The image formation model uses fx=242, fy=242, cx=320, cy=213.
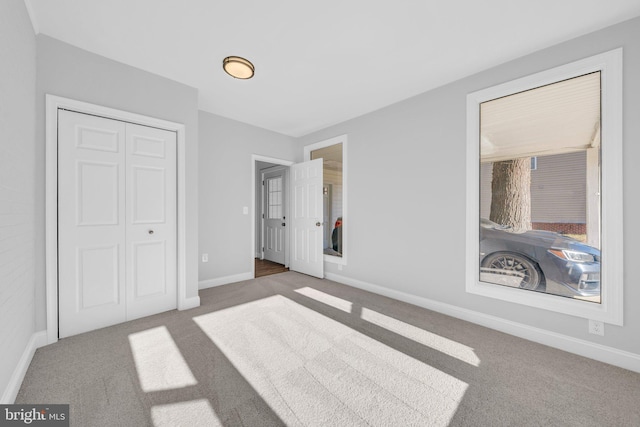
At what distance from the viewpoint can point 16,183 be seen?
5.30 ft

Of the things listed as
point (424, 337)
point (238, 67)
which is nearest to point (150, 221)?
point (238, 67)

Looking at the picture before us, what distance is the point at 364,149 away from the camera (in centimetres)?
372

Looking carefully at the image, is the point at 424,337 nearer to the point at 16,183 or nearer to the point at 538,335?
the point at 538,335

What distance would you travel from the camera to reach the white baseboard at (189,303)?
2.85 meters

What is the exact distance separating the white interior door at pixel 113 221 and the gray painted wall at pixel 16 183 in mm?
215

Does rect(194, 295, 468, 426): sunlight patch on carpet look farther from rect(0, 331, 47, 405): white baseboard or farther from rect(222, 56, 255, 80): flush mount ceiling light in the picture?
rect(222, 56, 255, 80): flush mount ceiling light

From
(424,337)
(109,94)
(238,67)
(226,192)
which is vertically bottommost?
(424,337)

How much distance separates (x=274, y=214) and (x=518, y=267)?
4520 millimetres

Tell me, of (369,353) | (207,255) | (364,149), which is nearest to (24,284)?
(207,255)

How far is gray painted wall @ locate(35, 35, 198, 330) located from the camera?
2.09m

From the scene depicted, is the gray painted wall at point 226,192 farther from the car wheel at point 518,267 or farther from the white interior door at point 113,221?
the car wheel at point 518,267

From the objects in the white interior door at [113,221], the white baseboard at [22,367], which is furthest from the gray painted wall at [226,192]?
the white baseboard at [22,367]

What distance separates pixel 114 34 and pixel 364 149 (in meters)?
3.01

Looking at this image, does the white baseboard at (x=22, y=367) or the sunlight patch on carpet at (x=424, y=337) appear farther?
the sunlight patch on carpet at (x=424, y=337)
